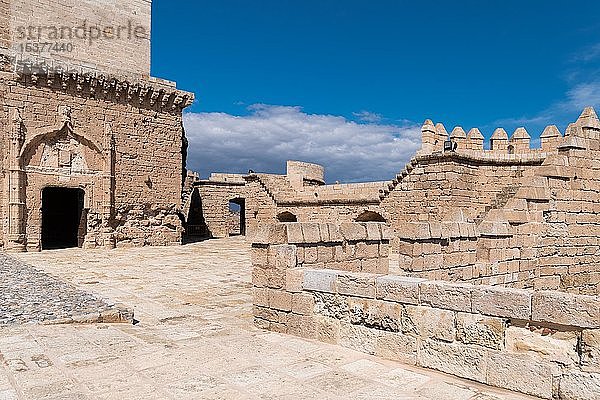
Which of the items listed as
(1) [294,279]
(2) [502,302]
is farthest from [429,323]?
(1) [294,279]

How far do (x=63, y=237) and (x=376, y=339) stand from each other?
2071 cm

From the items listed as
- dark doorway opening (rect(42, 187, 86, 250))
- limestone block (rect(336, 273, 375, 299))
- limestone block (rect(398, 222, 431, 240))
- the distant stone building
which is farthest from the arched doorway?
limestone block (rect(336, 273, 375, 299))

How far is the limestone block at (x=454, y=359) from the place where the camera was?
3691 mm

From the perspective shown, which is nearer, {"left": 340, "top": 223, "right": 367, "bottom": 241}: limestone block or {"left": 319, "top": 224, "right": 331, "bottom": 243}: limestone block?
{"left": 319, "top": 224, "right": 331, "bottom": 243}: limestone block

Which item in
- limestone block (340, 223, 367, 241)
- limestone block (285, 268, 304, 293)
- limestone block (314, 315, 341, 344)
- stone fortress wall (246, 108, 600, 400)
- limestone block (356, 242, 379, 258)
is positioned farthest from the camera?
limestone block (356, 242, 379, 258)

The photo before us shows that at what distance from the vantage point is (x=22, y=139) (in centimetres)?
1526

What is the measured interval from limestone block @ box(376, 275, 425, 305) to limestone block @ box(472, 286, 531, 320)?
0.52 meters

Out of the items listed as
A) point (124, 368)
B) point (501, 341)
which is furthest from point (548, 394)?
point (124, 368)

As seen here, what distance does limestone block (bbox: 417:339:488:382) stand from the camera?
3.69 meters

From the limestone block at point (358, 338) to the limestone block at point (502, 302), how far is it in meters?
1.00

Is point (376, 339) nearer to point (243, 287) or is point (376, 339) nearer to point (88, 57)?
point (243, 287)

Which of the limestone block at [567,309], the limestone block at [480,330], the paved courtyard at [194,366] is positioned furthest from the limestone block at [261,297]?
the limestone block at [567,309]

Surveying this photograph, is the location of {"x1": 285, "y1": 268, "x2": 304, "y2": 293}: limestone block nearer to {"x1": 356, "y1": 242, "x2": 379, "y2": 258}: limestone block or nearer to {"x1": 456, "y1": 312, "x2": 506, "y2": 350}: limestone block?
{"x1": 356, "y1": 242, "x2": 379, "y2": 258}: limestone block

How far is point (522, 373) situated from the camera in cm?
348
